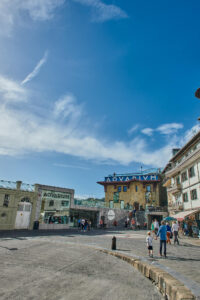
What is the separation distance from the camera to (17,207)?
77.0 ft

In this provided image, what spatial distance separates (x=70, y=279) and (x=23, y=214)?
19.7 m

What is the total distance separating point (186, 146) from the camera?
26656 millimetres

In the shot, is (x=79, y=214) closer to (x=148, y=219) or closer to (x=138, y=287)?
(x=148, y=219)

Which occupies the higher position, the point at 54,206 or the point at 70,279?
the point at 54,206

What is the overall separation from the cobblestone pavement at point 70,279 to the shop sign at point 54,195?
17.8m

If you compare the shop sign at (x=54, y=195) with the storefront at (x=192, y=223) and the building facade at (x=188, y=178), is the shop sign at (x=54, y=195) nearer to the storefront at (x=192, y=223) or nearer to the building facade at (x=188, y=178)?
the storefront at (x=192, y=223)

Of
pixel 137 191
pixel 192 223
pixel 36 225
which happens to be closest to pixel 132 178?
pixel 137 191

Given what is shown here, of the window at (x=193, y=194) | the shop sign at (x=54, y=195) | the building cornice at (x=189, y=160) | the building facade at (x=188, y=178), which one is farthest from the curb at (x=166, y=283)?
the shop sign at (x=54, y=195)

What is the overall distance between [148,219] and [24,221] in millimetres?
21943

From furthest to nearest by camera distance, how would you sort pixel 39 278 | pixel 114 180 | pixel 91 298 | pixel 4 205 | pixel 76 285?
pixel 114 180, pixel 4 205, pixel 39 278, pixel 76 285, pixel 91 298

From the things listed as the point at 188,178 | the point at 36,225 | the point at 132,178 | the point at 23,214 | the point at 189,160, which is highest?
the point at 132,178

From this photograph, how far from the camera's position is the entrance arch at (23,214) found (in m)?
23.5

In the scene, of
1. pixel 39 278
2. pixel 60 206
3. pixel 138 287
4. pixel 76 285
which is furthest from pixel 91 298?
pixel 60 206

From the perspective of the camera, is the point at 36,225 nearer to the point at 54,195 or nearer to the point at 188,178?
the point at 54,195
